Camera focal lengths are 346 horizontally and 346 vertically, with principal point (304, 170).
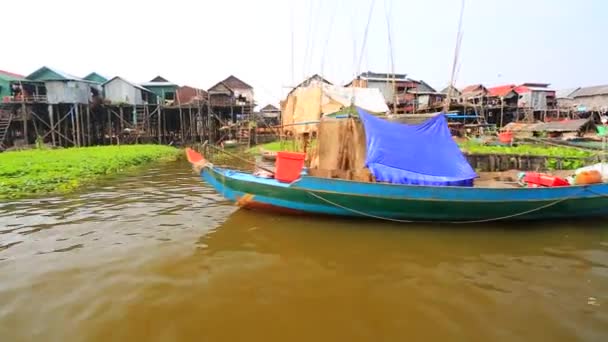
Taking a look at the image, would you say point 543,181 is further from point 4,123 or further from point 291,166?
point 4,123

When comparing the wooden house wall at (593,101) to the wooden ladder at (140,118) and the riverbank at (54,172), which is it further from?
the wooden ladder at (140,118)

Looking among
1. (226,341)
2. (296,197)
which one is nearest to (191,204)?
(296,197)

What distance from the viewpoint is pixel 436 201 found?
7234 millimetres

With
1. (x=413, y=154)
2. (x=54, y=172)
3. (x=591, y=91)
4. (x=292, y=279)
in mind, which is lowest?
(x=292, y=279)

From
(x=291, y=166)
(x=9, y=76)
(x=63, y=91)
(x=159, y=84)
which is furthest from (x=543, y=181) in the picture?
(x=9, y=76)

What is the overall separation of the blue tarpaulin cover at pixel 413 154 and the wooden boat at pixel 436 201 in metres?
0.50

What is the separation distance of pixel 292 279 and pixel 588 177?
6.94 m

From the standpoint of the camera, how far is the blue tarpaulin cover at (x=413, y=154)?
25.1ft

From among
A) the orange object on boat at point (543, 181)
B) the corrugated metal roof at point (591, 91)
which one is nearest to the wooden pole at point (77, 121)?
the orange object on boat at point (543, 181)

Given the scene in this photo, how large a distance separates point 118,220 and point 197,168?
2207mm

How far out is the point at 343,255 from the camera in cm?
611

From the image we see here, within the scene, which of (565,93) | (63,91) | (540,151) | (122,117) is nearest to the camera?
(540,151)

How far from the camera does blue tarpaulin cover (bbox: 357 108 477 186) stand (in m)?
7.66

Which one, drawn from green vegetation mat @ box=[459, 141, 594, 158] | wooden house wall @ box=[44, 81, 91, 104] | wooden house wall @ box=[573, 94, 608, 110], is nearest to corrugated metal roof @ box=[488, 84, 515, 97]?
wooden house wall @ box=[573, 94, 608, 110]
